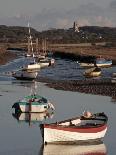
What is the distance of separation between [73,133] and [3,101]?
20.0 meters

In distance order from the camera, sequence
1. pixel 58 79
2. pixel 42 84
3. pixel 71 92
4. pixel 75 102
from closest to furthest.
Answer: pixel 75 102 < pixel 71 92 < pixel 42 84 < pixel 58 79

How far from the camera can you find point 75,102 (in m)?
49.8

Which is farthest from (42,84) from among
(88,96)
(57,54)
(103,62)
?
(57,54)

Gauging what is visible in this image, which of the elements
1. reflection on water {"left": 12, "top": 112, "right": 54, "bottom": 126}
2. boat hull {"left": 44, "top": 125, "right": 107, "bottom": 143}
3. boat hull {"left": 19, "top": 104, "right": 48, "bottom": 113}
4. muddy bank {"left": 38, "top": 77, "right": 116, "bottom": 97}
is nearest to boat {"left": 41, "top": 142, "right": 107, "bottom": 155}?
boat hull {"left": 44, "top": 125, "right": 107, "bottom": 143}

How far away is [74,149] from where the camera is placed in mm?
31219

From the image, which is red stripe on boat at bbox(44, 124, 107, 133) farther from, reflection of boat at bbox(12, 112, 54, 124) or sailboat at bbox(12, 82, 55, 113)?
sailboat at bbox(12, 82, 55, 113)

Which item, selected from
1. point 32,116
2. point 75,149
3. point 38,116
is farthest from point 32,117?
point 75,149

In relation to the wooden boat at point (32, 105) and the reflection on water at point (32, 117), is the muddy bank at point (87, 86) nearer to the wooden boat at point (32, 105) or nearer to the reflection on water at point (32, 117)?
the wooden boat at point (32, 105)

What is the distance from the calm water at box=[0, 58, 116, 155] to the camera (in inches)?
1234

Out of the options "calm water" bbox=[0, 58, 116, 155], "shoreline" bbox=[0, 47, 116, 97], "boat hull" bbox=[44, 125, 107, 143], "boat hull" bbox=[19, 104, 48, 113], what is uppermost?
"boat hull" bbox=[44, 125, 107, 143]

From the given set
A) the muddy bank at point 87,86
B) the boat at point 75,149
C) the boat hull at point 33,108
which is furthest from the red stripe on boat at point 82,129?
the muddy bank at point 87,86

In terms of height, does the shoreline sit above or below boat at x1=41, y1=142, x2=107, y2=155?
below

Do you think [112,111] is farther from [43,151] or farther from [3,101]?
[43,151]

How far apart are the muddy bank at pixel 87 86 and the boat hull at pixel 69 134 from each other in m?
21.9
